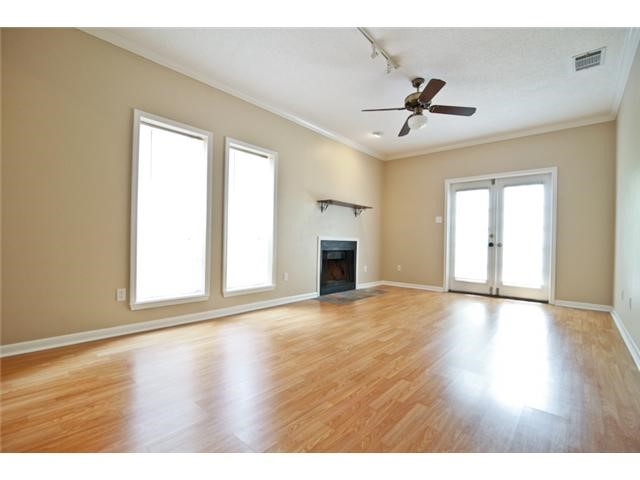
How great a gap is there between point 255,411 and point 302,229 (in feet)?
11.0

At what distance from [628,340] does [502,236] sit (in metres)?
2.59

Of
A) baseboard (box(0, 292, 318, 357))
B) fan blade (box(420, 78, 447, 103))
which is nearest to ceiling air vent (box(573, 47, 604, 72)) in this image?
fan blade (box(420, 78, 447, 103))

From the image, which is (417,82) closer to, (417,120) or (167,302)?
(417,120)

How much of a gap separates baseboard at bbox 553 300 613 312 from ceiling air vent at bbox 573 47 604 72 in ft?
10.7

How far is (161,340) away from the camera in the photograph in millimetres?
2777

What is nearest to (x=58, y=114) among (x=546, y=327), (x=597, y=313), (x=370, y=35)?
(x=370, y=35)

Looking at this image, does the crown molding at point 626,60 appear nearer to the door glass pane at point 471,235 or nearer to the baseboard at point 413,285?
the door glass pane at point 471,235

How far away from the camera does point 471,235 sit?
220 inches

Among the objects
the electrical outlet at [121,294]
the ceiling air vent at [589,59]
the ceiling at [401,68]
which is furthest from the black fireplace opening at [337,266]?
the ceiling air vent at [589,59]

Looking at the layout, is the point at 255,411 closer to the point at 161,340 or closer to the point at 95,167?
the point at 161,340

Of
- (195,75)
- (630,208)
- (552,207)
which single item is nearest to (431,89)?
(630,208)

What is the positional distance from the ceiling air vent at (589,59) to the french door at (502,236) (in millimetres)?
2087

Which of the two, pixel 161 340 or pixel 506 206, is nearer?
pixel 161 340
